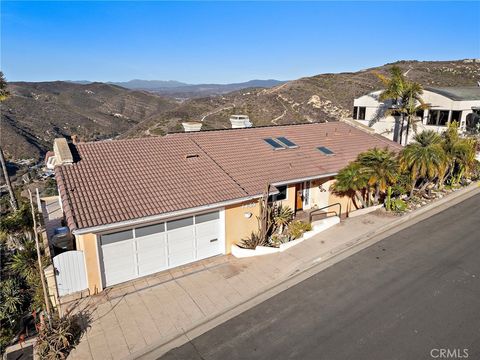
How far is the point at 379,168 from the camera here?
1678 centimetres

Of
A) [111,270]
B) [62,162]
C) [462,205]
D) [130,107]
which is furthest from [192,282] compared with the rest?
[130,107]

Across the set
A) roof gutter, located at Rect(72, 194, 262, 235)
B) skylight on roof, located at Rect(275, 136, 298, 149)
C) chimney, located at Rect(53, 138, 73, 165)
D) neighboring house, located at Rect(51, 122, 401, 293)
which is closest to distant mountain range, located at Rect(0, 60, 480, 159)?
skylight on roof, located at Rect(275, 136, 298, 149)

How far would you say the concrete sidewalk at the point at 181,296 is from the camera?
9672mm

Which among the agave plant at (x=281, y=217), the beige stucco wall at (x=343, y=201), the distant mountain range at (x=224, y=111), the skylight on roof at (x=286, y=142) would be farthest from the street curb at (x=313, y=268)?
the distant mountain range at (x=224, y=111)

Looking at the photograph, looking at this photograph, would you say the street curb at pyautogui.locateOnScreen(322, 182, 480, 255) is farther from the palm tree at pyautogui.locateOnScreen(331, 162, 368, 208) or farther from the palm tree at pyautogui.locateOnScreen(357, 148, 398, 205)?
the palm tree at pyautogui.locateOnScreen(331, 162, 368, 208)

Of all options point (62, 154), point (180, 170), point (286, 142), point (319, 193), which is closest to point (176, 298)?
point (180, 170)

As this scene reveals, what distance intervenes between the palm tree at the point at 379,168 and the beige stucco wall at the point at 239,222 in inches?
233

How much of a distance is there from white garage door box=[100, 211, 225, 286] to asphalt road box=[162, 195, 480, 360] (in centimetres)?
386

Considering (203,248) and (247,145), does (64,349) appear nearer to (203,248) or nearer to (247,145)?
(203,248)

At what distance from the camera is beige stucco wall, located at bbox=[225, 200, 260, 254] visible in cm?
1436

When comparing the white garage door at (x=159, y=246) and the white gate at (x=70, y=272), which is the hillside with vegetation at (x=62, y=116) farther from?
the white garage door at (x=159, y=246)

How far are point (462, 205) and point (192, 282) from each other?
15.7 meters

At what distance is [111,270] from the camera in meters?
12.2

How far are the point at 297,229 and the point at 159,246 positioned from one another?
6133 millimetres
